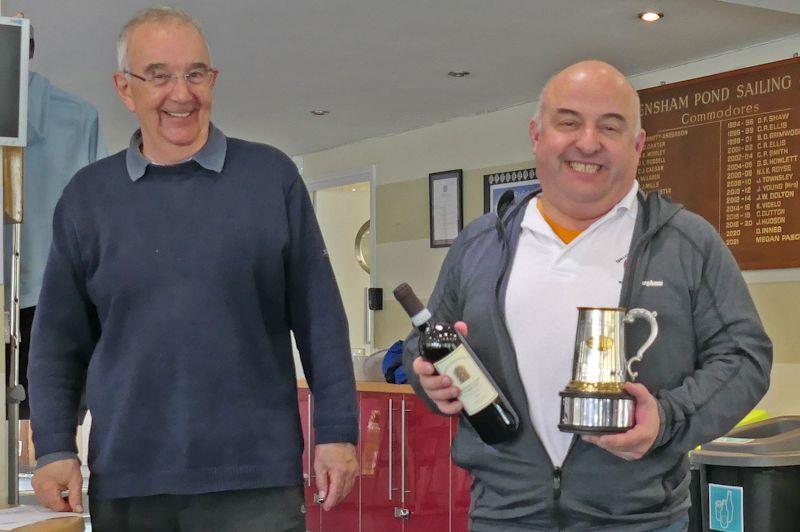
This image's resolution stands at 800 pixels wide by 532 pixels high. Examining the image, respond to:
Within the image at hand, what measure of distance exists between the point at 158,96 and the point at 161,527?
2.37 ft

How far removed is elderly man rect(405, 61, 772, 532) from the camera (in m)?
1.85

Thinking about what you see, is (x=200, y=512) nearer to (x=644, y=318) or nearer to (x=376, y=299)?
(x=644, y=318)

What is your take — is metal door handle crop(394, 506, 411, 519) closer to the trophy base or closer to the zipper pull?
the zipper pull

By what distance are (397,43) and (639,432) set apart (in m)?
4.11

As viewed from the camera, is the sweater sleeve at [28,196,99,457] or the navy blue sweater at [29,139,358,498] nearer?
the navy blue sweater at [29,139,358,498]

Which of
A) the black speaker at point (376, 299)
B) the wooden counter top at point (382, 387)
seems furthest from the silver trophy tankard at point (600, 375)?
the black speaker at point (376, 299)

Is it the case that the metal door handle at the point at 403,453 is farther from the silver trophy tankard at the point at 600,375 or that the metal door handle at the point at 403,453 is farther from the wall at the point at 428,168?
the silver trophy tankard at the point at 600,375

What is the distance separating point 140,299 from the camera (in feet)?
6.10

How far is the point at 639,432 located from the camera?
1.75 metres

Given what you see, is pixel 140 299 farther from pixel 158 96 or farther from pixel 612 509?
pixel 612 509

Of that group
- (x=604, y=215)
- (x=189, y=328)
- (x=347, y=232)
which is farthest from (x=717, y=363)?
(x=347, y=232)

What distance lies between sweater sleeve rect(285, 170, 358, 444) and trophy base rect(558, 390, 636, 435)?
41 cm

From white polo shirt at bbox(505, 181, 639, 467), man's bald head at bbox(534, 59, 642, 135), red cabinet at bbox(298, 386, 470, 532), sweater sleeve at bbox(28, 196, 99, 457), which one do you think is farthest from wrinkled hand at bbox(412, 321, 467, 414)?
red cabinet at bbox(298, 386, 470, 532)

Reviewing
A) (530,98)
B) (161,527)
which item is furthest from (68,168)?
(530,98)
